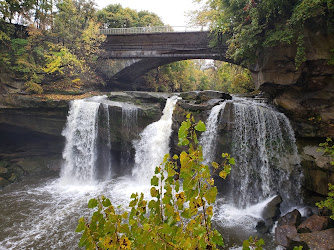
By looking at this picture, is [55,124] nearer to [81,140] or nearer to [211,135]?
[81,140]

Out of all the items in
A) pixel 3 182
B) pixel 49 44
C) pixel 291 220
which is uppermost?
pixel 49 44

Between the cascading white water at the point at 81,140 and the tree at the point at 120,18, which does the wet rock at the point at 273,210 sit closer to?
the cascading white water at the point at 81,140

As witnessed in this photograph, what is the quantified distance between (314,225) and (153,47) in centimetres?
1612

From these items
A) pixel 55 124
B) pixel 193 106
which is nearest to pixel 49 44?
pixel 55 124

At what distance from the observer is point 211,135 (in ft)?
35.5

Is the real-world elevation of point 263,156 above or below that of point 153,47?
below

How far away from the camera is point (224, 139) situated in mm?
10508

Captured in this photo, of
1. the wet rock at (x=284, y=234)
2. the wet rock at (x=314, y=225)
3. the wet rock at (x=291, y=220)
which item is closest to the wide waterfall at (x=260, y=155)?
the wet rock at (x=291, y=220)

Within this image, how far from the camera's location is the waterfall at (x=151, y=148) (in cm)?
1249

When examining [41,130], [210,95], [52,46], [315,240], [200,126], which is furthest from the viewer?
[52,46]

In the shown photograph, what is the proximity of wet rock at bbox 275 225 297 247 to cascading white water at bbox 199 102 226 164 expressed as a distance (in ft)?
14.3

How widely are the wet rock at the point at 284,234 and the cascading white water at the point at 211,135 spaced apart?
4.35 m

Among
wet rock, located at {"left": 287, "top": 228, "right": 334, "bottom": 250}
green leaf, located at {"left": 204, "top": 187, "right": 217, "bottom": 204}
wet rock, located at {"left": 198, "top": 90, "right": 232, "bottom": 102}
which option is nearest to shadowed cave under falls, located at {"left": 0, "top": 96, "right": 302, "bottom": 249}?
wet rock, located at {"left": 287, "top": 228, "right": 334, "bottom": 250}

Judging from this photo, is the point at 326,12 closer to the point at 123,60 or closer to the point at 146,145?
the point at 146,145
